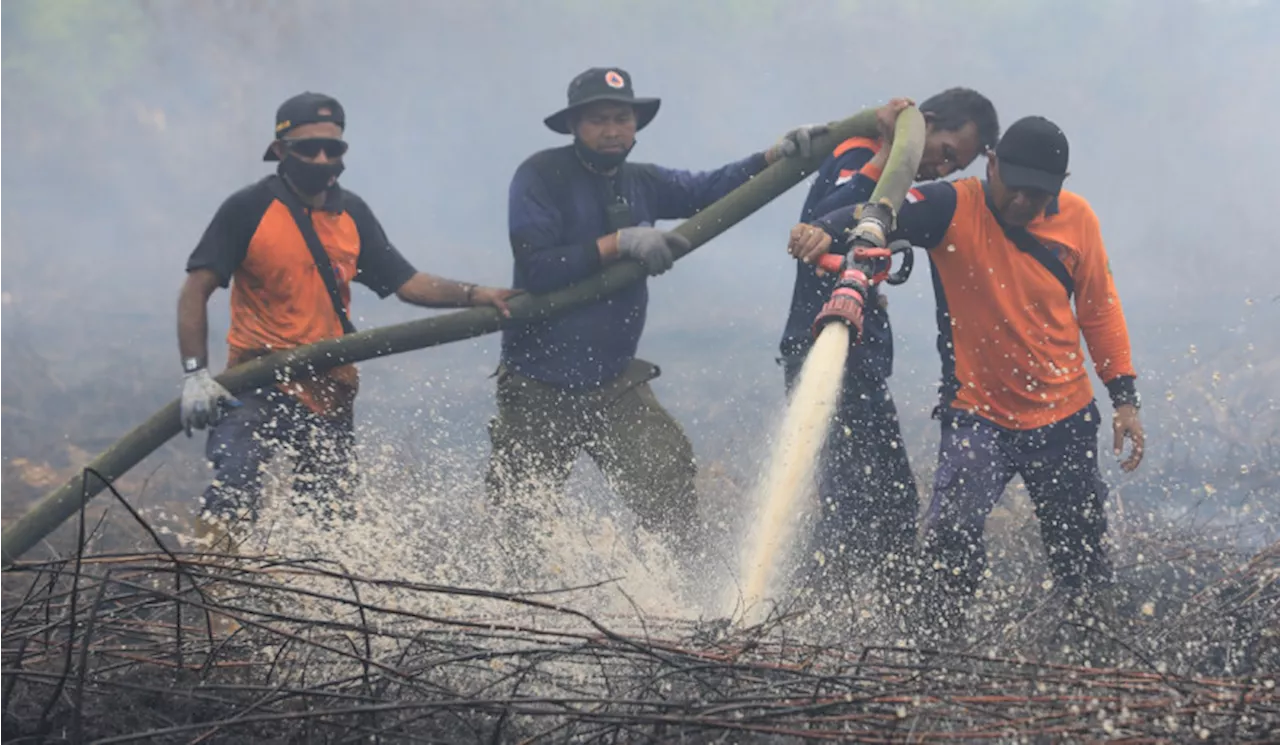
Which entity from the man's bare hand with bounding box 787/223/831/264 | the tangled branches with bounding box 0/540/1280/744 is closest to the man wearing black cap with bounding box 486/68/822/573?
the man's bare hand with bounding box 787/223/831/264

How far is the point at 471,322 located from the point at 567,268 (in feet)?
1.85

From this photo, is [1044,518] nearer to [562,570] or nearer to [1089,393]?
[1089,393]

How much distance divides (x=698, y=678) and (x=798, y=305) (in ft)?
8.13

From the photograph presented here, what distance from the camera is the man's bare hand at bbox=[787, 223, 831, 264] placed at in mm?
3816

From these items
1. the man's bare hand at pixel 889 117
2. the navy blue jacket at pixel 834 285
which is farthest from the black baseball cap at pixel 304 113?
the man's bare hand at pixel 889 117

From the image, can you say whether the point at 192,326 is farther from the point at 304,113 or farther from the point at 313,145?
the point at 304,113

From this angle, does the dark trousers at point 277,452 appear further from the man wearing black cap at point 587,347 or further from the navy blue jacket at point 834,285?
the navy blue jacket at point 834,285

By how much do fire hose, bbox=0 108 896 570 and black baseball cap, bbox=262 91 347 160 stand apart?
965mm

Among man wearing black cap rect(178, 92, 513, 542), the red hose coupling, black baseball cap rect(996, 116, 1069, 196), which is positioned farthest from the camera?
man wearing black cap rect(178, 92, 513, 542)

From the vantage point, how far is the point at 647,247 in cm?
460

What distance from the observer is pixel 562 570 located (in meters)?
4.41

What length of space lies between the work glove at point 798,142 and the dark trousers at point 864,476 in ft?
4.05

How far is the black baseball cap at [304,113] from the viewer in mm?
4551

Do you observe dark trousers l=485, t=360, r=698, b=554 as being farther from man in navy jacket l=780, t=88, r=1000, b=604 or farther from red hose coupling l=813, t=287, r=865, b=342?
red hose coupling l=813, t=287, r=865, b=342
